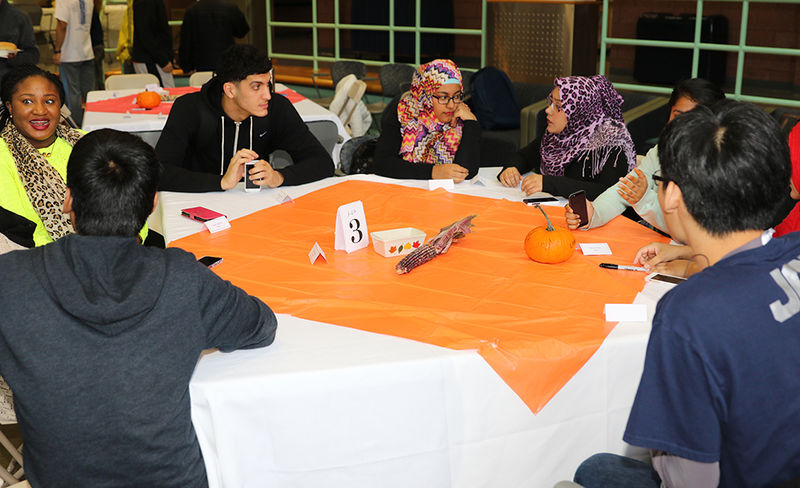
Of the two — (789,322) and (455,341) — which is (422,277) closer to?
(455,341)

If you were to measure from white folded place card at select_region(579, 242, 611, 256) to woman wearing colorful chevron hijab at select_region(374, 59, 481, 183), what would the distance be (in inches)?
41.1

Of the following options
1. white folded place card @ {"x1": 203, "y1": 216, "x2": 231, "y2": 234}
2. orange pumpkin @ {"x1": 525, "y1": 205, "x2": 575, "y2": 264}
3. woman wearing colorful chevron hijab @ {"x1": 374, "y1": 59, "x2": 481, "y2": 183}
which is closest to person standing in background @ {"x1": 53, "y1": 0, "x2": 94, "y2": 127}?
woman wearing colorful chevron hijab @ {"x1": 374, "y1": 59, "x2": 481, "y2": 183}

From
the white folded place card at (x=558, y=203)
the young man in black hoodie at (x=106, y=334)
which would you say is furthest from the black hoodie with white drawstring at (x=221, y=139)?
the young man in black hoodie at (x=106, y=334)

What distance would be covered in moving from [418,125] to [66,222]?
5.05ft

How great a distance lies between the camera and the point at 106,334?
1450 mm

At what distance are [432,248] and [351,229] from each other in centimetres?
27

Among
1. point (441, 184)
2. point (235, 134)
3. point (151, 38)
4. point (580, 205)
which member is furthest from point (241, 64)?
point (151, 38)

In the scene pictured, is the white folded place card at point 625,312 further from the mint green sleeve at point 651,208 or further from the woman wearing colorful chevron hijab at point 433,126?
the woman wearing colorful chevron hijab at point 433,126

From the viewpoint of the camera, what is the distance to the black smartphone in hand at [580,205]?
8.11ft

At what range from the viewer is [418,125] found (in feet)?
11.6

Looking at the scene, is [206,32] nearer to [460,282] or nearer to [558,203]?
[558,203]

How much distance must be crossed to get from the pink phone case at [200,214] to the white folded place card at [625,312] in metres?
1.38

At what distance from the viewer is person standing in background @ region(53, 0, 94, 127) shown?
7258 millimetres

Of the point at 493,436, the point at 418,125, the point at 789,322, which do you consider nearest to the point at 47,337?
the point at 493,436
